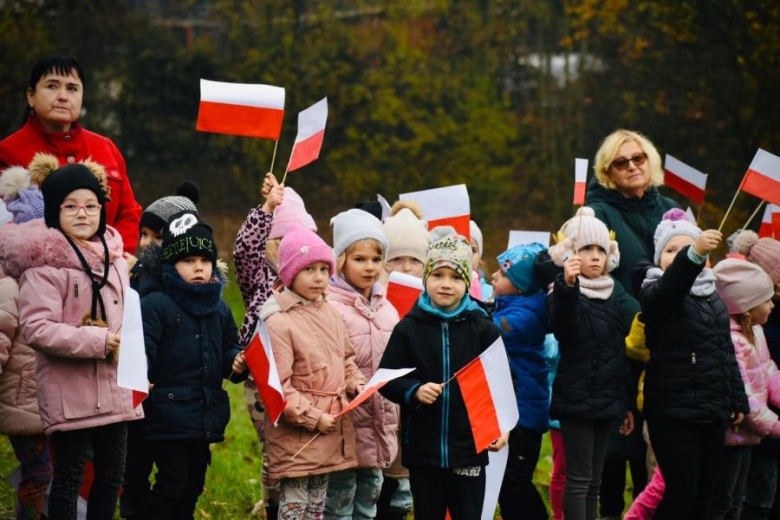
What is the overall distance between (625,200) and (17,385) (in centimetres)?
365

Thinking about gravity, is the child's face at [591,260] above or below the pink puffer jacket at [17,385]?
above

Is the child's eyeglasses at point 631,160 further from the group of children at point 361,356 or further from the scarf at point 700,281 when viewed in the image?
the scarf at point 700,281

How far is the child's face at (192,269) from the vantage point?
527 centimetres

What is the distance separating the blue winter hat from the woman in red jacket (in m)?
2.05

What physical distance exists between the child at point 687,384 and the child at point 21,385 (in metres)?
3.07

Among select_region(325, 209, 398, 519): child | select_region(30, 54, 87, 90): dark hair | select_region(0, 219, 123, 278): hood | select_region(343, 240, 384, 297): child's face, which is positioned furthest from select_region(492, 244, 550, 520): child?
select_region(30, 54, 87, 90): dark hair

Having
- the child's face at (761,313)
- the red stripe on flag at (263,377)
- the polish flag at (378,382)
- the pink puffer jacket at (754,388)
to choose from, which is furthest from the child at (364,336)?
the child's face at (761,313)

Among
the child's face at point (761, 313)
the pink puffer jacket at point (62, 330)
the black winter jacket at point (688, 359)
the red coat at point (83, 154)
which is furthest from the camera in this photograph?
the child's face at point (761, 313)

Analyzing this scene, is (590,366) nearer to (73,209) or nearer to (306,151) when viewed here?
(306,151)

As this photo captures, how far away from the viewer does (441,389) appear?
4.95 metres

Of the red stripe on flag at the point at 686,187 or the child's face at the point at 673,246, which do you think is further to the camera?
the red stripe on flag at the point at 686,187

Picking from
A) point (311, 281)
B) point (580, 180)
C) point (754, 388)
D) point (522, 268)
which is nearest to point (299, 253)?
point (311, 281)

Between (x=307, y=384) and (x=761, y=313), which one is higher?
(x=761, y=313)

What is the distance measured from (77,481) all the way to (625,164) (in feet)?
12.1
